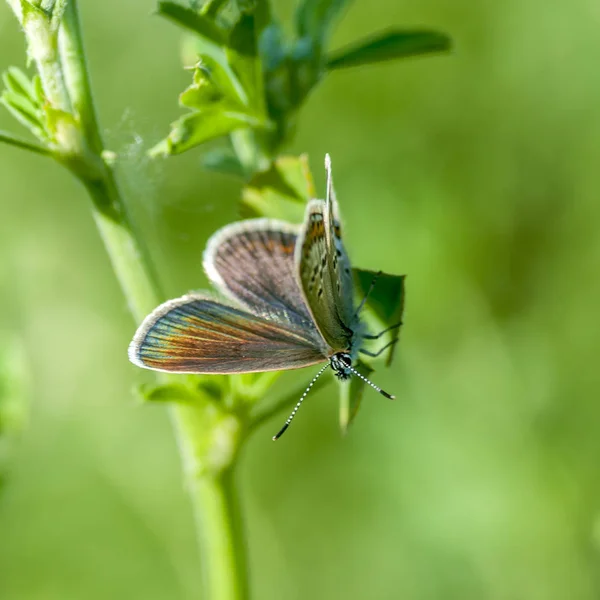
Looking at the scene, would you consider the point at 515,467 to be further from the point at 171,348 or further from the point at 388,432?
the point at 171,348

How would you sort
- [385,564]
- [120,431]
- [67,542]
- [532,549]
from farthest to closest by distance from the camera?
[120,431], [67,542], [385,564], [532,549]

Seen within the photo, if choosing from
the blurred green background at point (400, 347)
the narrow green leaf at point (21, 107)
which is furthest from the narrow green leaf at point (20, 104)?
the blurred green background at point (400, 347)

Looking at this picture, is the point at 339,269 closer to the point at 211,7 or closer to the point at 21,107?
the point at 211,7

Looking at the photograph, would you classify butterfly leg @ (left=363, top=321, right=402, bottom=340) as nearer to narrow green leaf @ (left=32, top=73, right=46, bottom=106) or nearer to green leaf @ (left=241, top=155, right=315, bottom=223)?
green leaf @ (left=241, top=155, right=315, bottom=223)

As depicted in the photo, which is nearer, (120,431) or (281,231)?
(281,231)

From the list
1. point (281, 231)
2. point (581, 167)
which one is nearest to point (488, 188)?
point (581, 167)

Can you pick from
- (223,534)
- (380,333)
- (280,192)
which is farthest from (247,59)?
(223,534)

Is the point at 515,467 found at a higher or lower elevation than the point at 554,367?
lower
